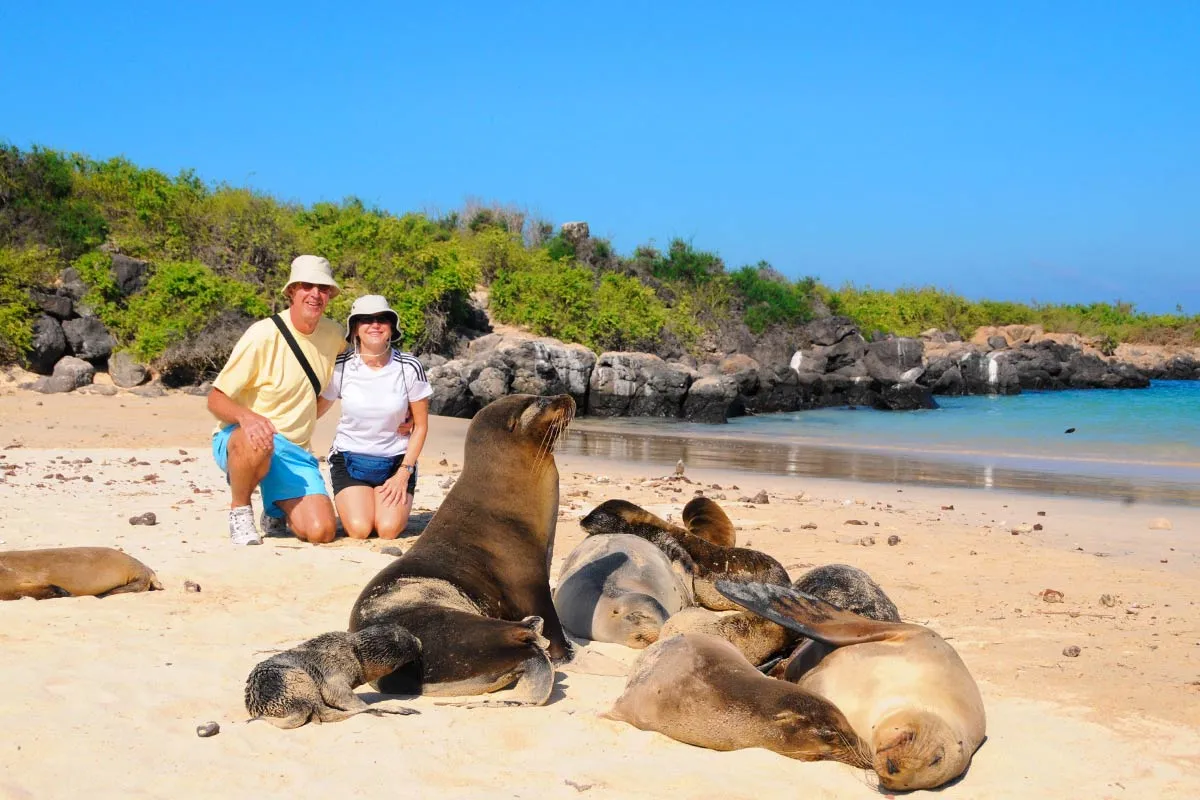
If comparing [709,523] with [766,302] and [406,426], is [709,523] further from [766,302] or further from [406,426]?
[766,302]

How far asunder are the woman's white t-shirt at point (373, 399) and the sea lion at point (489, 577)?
92.1 inches

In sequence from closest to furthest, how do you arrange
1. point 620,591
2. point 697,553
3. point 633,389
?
1. point 620,591
2. point 697,553
3. point 633,389

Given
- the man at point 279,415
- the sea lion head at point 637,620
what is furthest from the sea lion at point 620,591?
the man at point 279,415

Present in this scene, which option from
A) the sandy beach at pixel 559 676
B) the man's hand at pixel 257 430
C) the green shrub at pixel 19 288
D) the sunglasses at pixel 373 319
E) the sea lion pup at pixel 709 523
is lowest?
the sandy beach at pixel 559 676

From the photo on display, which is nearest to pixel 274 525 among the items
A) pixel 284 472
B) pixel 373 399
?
pixel 284 472

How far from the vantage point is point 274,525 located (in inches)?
306

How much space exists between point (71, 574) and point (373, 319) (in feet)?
9.12

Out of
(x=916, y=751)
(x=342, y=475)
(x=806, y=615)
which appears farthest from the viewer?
(x=342, y=475)

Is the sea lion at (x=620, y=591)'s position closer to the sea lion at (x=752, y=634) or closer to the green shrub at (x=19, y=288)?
the sea lion at (x=752, y=634)

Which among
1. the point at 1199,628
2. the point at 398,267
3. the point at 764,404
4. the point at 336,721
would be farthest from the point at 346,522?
the point at 764,404

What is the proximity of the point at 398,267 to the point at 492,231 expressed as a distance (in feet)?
26.6

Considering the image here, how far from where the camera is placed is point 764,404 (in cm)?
3047

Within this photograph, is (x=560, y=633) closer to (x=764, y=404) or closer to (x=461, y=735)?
(x=461, y=735)

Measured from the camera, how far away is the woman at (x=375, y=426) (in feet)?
25.2
